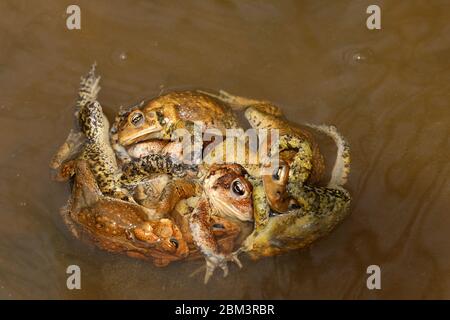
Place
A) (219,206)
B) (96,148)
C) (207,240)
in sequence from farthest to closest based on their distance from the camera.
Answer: (96,148) → (219,206) → (207,240)

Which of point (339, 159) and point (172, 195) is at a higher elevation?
point (339, 159)

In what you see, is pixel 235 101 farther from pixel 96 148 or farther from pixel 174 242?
pixel 174 242

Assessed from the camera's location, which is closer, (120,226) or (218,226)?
(120,226)

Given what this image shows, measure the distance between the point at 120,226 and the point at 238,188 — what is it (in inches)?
47.7

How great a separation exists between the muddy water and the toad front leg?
17 centimetres

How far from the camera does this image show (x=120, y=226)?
4.70m

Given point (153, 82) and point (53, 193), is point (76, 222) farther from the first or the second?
point (153, 82)

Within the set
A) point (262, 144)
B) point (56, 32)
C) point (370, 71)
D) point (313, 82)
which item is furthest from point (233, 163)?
point (56, 32)

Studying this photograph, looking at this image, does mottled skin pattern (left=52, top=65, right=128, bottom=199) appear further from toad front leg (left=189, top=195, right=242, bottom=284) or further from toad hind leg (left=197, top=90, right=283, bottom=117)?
toad hind leg (left=197, top=90, right=283, bottom=117)

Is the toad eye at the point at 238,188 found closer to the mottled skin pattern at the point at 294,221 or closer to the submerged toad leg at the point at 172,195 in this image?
the mottled skin pattern at the point at 294,221

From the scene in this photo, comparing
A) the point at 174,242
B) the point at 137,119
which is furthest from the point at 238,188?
the point at 137,119

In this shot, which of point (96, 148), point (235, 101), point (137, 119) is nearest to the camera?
point (137, 119)

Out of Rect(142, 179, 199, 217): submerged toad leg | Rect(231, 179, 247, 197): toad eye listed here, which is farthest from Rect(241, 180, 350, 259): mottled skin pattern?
Rect(142, 179, 199, 217): submerged toad leg

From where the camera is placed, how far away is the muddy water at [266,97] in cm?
A: 504
